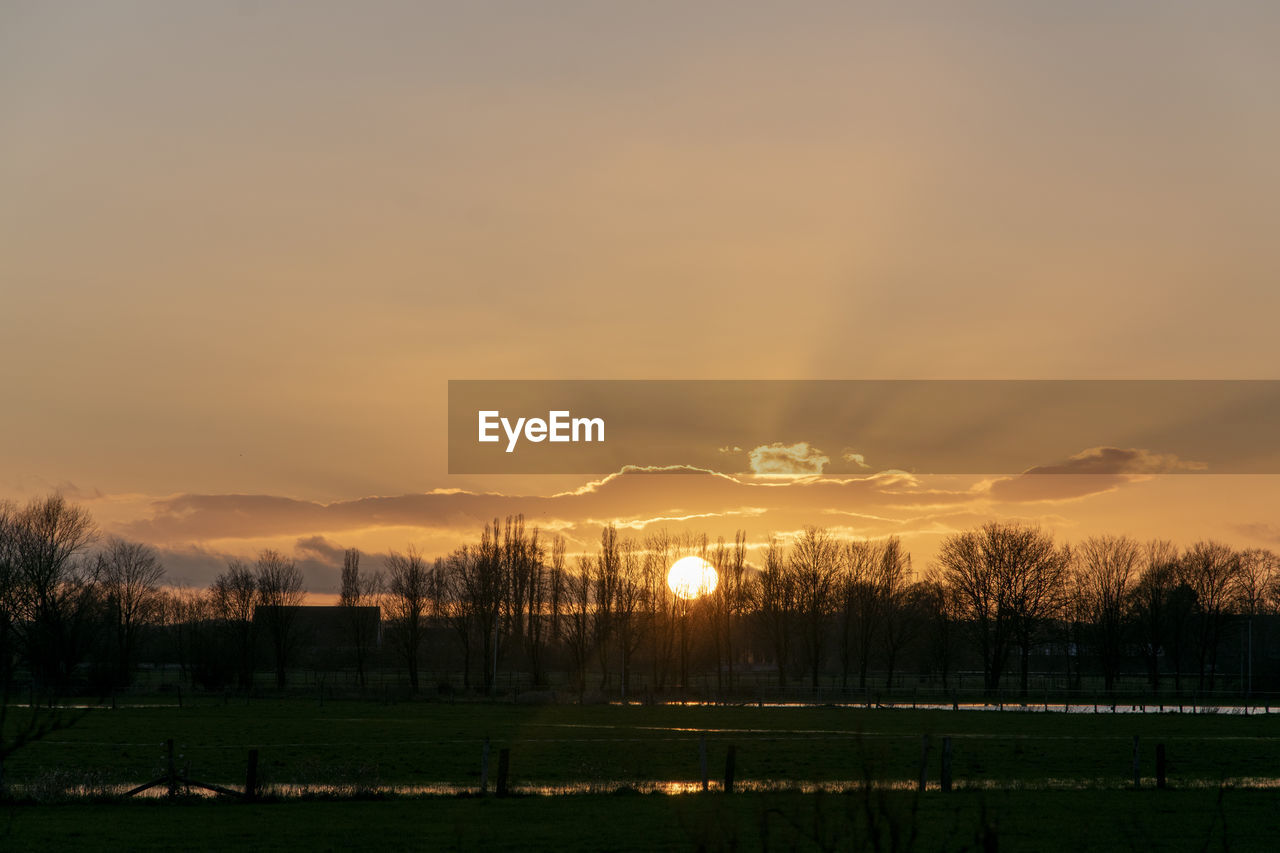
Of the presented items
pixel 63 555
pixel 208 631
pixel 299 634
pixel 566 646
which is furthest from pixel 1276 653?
pixel 63 555

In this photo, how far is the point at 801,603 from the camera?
111 metres

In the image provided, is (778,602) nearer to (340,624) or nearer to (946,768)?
(340,624)

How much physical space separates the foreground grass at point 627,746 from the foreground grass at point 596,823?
82.3 inches

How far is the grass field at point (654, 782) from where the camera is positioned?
19984 millimetres

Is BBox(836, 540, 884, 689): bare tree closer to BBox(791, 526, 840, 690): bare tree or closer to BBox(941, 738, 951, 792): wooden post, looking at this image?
BBox(791, 526, 840, 690): bare tree

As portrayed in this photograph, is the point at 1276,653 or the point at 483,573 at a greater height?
the point at 483,573

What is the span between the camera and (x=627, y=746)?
40.9 m

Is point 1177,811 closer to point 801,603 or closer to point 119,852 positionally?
point 119,852

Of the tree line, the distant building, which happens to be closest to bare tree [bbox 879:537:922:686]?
the tree line

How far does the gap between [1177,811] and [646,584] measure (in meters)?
92.2

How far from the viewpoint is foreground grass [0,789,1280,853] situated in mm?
19906

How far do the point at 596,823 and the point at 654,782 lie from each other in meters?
7.57

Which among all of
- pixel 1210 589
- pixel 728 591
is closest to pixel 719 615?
pixel 728 591

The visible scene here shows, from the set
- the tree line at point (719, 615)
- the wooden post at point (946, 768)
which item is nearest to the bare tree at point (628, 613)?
the tree line at point (719, 615)
